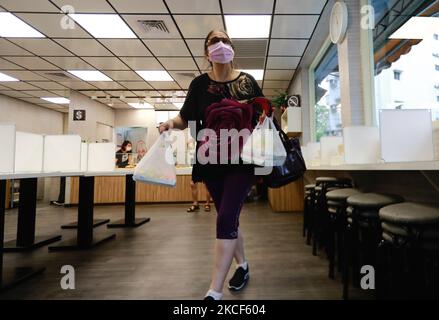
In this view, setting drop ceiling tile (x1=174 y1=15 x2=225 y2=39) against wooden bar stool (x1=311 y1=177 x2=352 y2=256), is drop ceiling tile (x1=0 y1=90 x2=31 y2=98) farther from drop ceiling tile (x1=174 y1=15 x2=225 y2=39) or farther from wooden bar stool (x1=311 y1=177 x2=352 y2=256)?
wooden bar stool (x1=311 y1=177 x2=352 y2=256)

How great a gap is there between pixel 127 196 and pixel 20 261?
1.47 m

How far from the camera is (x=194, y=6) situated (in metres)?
3.03

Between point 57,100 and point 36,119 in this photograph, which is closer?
point 57,100

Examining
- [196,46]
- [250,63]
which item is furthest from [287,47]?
[196,46]

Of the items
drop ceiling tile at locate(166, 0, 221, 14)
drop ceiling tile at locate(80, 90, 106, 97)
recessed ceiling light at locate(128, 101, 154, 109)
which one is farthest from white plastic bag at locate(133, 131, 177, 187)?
recessed ceiling light at locate(128, 101, 154, 109)

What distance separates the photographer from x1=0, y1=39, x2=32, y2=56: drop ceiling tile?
389 centimetres

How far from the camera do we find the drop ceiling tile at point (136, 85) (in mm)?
5664

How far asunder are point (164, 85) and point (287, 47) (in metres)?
2.96

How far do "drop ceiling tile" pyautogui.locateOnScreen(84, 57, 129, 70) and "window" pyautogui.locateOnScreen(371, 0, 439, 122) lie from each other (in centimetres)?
394

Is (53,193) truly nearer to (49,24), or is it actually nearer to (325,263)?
(49,24)

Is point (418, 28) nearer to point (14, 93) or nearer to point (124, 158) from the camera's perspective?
point (124, 158)

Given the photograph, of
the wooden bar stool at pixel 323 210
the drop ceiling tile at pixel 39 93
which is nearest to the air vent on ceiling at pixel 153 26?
the wooden bar stool at pixel 323 210

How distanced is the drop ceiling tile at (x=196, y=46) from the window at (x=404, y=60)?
7.40ft

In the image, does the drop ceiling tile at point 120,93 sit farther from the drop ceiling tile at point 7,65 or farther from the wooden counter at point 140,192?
the wooden counter at point 140,192
